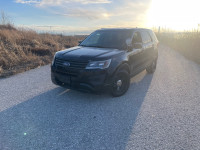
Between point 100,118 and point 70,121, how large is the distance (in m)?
0.61

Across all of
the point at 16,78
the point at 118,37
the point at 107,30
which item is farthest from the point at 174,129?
the point at 16,78

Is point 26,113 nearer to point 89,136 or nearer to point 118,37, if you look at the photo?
point 89,136

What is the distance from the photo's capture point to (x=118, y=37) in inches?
189

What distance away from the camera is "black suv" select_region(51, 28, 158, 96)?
3.61 m

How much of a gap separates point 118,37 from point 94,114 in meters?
2.57

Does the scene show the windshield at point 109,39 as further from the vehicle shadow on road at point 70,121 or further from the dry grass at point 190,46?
the dry grass at point 190,46

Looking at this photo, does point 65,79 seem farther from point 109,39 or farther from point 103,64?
point 109,39

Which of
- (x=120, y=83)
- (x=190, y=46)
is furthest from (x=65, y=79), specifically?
(x=190, y=46)

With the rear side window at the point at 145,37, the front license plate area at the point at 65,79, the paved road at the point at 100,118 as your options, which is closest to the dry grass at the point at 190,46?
the rear side window at the point at 145,37

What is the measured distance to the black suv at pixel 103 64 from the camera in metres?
3.61

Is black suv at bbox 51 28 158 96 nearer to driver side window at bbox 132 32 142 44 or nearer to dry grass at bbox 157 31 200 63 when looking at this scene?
driver side window at bbox 132 32 142 44

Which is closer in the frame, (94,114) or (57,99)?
(94,114)

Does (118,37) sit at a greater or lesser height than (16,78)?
greater

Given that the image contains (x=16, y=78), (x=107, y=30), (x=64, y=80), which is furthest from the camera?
(x=16, y=78)
